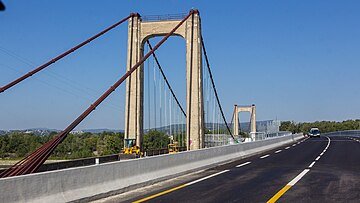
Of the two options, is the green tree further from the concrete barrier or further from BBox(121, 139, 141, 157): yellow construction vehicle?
the concrete barrier

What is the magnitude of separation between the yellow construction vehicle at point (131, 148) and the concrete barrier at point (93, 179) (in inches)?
599

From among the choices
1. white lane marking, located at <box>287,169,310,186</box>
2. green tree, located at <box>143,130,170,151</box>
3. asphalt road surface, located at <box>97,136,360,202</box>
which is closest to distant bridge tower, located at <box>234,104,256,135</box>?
green tree, located at <box>143,130,170,151</box>

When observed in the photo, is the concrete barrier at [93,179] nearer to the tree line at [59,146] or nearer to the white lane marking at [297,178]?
the white lane marking at [297,178]

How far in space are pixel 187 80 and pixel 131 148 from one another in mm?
7776

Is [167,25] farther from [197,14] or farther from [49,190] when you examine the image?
[49,190]

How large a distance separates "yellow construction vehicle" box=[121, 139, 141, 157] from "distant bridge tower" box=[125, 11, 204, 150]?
5.59ft

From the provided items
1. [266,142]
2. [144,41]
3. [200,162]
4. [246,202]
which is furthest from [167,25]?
[246,202]

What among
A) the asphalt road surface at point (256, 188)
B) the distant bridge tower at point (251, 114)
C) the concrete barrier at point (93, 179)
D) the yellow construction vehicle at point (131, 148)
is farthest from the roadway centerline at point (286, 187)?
the distant bridge tower at point (251, 114)

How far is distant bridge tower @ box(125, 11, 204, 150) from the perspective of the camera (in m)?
34.4

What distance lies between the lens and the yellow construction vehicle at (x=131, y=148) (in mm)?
31875

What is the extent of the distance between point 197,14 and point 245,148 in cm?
1473

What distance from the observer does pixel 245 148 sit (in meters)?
26.1

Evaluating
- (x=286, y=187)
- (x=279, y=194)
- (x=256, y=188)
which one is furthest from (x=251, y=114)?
(x=279, y=194)

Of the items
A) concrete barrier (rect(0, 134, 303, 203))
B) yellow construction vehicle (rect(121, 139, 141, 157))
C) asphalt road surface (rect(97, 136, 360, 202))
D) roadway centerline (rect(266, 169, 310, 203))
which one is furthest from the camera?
yellow construction vehicle (rect(121, 139, 141, 157))
